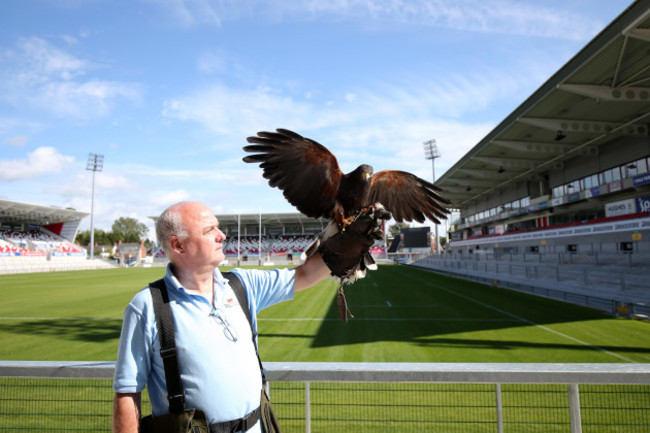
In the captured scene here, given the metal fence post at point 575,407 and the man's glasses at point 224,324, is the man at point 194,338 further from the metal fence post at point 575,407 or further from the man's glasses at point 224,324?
the metal fence post at point 575,407

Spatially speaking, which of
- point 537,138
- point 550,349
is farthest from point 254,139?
point 537,138

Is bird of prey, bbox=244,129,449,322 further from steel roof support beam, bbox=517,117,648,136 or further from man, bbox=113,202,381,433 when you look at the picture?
steel roof support beam, bbox=517,117,648,136

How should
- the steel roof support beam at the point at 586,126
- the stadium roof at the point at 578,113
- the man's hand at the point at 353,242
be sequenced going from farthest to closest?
the steel roof support beam at the point at 586,126
the stadium roof at the point at 578,113
the man's hand at the point at 353,242

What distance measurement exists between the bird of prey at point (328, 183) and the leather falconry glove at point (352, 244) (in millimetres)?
388

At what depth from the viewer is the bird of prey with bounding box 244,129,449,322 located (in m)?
2.65

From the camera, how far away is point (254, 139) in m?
2.66

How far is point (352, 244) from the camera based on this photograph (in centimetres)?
207

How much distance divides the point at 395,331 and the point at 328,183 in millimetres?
8627

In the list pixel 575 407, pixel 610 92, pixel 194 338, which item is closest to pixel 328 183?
pixel 194 338

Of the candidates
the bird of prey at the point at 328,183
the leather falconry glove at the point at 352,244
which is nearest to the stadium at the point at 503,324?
the leather falconry glove at the point at 352,244

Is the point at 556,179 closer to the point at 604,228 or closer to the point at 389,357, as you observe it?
the point at 604,228

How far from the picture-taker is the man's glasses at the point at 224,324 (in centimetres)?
158

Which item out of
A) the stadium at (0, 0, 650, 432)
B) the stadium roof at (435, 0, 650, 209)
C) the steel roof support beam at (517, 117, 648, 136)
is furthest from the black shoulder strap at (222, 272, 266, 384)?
the steel roof support beam at (517, 117, 648, 136)

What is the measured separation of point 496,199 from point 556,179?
35.6ft
